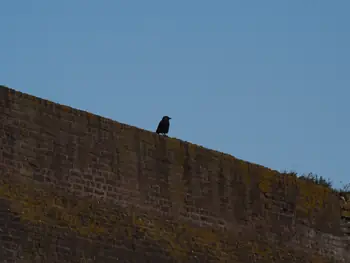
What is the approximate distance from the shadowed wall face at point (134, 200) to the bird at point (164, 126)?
62 cm

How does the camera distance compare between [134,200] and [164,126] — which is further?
[164,126]

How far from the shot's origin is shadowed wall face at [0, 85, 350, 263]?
13.8m

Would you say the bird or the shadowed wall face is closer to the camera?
the shadowed wall face

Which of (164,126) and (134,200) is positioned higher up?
(164,126)

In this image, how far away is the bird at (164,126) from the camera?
54.2 feet

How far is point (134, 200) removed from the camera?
15.0 m

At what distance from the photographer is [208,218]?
1603 cm

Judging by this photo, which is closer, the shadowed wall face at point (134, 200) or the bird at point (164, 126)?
the shadowed wall face at point (134, 200)

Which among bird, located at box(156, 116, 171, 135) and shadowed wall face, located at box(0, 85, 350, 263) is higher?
bird, located at box(156, 116, 171, 135)

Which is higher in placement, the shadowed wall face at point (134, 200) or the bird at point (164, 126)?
the bird at point (164, 126)

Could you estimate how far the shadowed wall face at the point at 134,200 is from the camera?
545 inches

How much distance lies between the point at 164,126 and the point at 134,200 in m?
1.81

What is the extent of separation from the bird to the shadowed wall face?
2.02ft

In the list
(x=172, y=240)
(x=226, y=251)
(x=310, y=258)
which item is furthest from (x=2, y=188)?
(x=310, y=258)
